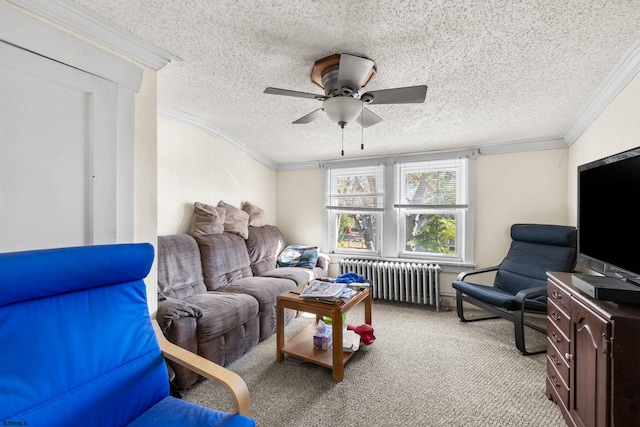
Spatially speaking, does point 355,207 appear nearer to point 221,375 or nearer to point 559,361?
point 559,361

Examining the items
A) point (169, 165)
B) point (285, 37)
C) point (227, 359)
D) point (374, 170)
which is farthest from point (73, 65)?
point (374, 170)

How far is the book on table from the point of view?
7.00 ft

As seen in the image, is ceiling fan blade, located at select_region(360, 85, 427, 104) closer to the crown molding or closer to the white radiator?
the crown molding

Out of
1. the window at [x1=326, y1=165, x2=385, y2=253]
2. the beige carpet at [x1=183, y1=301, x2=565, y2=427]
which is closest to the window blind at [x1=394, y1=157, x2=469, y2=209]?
the window at [x1=326, y1=165, x2=385, y2=253]

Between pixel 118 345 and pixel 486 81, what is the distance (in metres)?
2.74

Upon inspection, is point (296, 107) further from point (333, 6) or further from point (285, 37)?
point (333, 6)

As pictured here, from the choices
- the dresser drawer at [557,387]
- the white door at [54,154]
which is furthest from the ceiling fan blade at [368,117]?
the dresser drawer at [557,387]

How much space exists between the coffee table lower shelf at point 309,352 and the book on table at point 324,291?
446mm

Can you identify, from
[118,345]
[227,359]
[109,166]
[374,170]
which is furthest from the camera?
[374,170]

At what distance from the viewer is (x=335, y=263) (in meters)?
4.16

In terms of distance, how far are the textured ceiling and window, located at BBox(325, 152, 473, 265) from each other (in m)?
1.01

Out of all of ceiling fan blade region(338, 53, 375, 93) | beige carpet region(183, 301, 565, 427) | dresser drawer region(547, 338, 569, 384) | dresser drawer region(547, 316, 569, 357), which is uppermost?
ceiling fan blade region(338, 53, 375, 93)

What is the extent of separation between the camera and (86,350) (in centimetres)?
109

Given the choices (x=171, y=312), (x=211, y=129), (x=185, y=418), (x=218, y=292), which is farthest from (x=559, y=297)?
(x=211, y=129)
